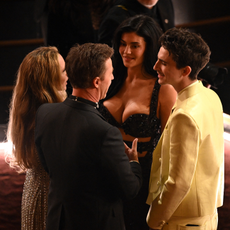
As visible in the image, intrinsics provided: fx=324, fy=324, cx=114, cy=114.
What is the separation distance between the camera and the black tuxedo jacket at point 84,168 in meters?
1.33

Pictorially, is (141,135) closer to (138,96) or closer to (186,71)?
(138,96)

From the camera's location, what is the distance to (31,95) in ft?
5.84

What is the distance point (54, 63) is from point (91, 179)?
727 millimetres

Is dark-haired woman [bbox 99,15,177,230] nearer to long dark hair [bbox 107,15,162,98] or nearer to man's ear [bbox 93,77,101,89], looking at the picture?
long dark hair [bbox 107,15,162,98]

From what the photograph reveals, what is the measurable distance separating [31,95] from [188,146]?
0.91m

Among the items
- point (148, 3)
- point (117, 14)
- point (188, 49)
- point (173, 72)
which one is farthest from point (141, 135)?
point (148, 3)

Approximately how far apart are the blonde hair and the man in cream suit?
0.61 m

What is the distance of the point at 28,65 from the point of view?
1760 millimetres

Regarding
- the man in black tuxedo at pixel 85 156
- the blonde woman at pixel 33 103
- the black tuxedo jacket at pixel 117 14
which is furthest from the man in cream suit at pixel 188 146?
the black tuxedo jacket at pixel 117 14

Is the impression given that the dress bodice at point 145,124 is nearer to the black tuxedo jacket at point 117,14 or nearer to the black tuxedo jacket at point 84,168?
the black tuxedo jacket at point 84,168

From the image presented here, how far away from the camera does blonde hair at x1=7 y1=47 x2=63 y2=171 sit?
5.75 feet

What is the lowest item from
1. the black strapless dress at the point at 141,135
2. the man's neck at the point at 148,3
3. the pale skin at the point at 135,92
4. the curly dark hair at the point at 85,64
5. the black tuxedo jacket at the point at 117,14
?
the black strapless dress at the point at 141,135

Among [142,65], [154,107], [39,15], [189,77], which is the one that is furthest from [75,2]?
[189,77]

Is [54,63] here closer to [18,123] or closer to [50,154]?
[18,123]
